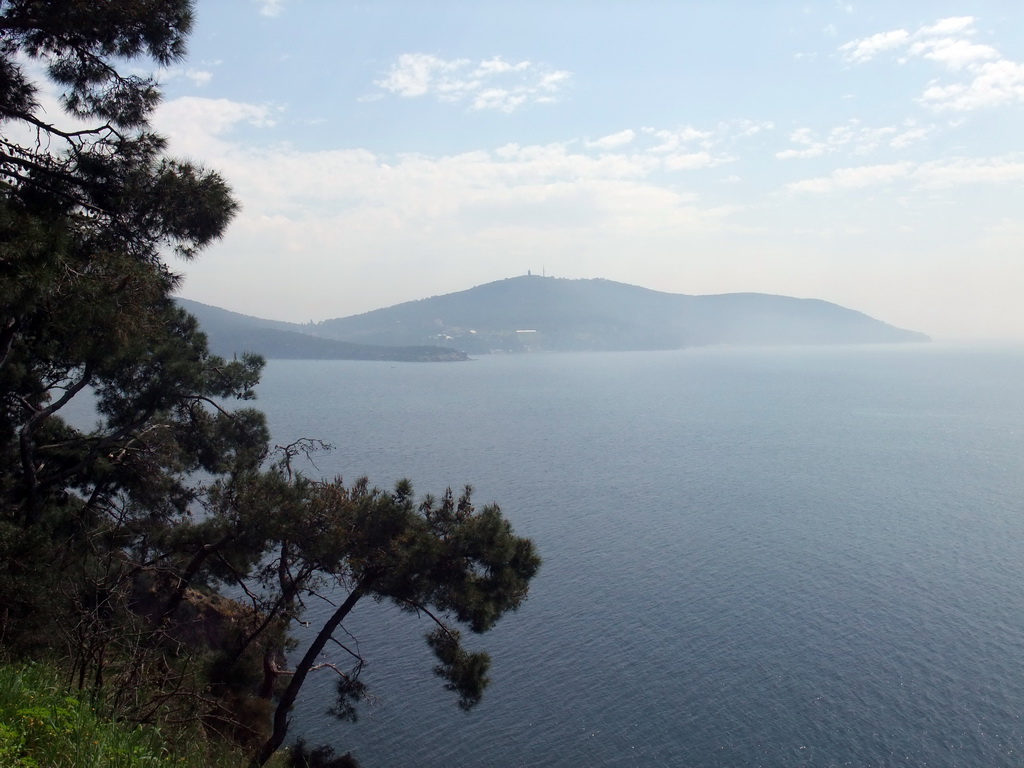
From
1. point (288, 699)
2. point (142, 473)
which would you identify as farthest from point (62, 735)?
point (142, 473)

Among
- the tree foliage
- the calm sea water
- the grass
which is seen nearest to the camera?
the grass

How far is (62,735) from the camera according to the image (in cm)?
447

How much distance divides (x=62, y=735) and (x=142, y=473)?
8.43 meters

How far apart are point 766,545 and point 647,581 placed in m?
7.13

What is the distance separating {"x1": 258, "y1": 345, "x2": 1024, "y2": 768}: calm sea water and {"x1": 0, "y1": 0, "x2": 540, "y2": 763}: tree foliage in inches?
285

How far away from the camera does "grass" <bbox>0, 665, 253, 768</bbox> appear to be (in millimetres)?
4312

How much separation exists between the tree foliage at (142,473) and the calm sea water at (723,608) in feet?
23.7

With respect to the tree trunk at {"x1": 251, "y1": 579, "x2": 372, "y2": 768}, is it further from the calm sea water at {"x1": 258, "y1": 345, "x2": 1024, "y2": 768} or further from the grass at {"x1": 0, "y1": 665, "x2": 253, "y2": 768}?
the calm sea water at {"x1": 258, "y1": 345, "x2": 1024, "y2": 768}

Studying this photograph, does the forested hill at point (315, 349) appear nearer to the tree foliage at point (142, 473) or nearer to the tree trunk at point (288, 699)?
the tree foliage at point (142, 473)

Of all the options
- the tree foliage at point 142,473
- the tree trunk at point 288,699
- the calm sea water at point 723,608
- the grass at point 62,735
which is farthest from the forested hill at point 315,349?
the grass at point 62,735

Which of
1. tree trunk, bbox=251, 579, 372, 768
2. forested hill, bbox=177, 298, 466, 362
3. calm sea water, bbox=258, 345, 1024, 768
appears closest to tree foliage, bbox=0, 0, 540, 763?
tree trunk, bbox=251, 579, 372, 768

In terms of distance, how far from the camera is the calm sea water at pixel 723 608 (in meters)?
17.5

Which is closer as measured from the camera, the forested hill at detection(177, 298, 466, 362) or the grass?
the grass

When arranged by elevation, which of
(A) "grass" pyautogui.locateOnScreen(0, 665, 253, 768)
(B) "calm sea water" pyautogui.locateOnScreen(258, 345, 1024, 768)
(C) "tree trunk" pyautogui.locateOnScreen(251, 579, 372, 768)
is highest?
(A) "grass" pyautogui.locateOnScreen(0, 665, 253, 768)
